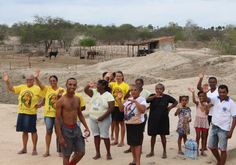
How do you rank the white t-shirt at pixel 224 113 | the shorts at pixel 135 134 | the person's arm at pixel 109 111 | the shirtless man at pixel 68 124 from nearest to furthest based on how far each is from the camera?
1. the shirtless man at pixel 68 124
2. the white t-shirt at pixel 224 113
3. the shorts at pixel 135 134
4. the person's arm at pixel 109 111

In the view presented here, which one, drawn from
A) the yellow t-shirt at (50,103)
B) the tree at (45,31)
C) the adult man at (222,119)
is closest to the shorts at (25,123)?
the yellow t-shirt at (50,103)

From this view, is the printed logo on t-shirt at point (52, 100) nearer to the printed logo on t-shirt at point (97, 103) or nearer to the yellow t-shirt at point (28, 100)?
the yellow t-shirt at point (28, 100)

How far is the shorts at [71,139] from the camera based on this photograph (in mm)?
3871

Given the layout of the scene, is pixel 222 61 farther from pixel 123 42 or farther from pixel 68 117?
pixel 123 42

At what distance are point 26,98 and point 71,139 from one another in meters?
1.73

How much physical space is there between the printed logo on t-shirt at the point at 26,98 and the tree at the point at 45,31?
111ft

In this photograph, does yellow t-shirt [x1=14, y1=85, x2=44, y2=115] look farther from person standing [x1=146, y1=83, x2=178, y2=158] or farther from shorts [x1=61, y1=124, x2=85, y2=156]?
person standing [x1=146, y1=83, x2=178, y2=158]

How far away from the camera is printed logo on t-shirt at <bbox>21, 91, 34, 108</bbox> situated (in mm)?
5105

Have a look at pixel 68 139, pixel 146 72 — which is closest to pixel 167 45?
pixel 146 72

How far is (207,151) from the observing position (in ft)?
17.7

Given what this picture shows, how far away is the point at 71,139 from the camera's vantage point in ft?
12.8

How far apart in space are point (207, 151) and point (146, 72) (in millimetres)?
16848

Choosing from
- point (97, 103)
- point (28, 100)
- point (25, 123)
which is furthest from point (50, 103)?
point (97, 103)

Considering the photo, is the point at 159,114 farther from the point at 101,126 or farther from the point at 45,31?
the point at 45,31
